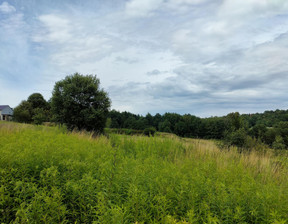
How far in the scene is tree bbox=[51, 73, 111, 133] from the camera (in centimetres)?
1981

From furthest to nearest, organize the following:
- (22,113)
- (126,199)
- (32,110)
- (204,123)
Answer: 1. (204,123)
2. (32,110)
3. (22,113)
4. (126,199)

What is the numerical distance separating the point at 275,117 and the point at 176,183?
57.0 m

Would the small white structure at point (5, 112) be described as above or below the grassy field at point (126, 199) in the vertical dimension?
above

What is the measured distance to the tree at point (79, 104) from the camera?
780 inches

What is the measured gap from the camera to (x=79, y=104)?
66.4ft

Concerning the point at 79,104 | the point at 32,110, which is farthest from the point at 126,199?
the point at 32,110

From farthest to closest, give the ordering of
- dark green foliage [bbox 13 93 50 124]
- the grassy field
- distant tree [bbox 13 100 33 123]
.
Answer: distant tree [bbox 13 100 33 123] < dark green foliage [bbox 13 93 50 124] < the grassy field

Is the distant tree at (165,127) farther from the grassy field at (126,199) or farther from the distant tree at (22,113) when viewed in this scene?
the grassy field at (126,199)

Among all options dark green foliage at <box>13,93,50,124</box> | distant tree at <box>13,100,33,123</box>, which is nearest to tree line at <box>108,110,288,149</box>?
Result: dark green foliage at <box>13,93,50,124</box>

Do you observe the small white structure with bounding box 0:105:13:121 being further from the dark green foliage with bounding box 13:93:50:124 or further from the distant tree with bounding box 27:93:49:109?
the dark green foliage with bounding box 13:93:50:124

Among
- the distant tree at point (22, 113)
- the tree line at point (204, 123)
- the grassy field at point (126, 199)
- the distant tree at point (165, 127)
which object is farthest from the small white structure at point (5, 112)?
the grassy field at point (126, 199)

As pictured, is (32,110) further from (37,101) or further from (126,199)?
(126,199)

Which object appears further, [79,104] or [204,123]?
[204,123]

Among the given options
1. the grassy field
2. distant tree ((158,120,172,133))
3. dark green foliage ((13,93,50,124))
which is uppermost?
dark green foliage ((13,93,50,124))
